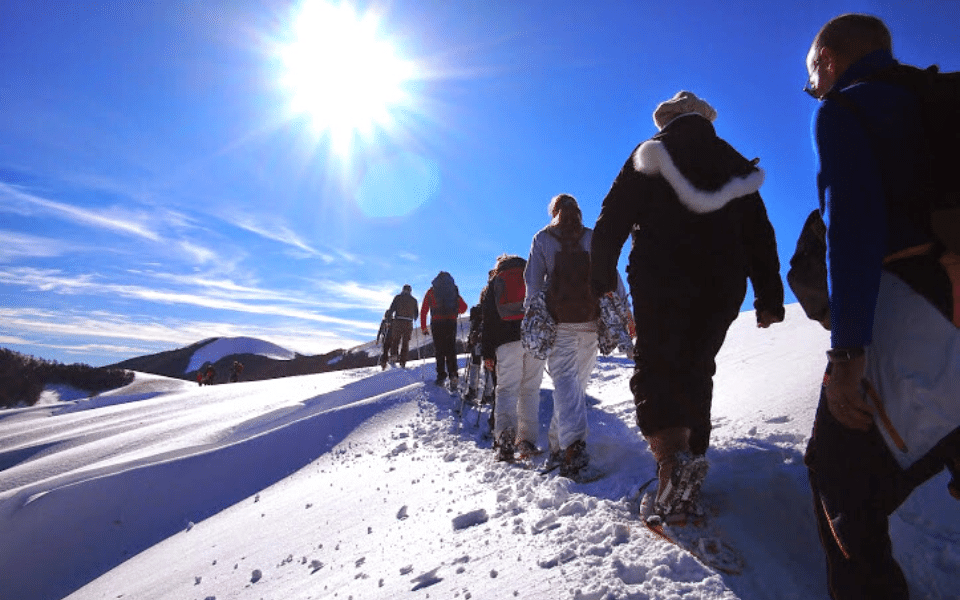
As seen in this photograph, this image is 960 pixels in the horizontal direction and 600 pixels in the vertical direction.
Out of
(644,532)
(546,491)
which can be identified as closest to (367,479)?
(546,491)

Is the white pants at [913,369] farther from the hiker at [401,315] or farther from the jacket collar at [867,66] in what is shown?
the hiker at [401,315]

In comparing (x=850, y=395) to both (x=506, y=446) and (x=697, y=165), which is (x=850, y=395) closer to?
(x=697, y=165)

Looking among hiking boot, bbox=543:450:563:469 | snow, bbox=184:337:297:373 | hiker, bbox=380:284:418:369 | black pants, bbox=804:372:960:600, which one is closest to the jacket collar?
black pants, bbox=804:372:960:600

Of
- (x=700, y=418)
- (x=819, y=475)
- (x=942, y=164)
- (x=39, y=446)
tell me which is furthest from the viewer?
(x=39, y=446)

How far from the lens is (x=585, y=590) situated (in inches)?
65.7

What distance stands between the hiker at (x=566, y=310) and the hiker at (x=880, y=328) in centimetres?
210

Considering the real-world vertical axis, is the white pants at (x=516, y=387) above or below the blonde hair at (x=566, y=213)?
below

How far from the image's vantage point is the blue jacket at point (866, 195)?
4.09 ft

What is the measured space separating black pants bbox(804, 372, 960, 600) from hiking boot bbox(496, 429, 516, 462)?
3125 mm

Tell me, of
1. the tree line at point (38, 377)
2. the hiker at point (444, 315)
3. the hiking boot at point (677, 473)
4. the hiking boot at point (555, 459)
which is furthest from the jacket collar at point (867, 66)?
the tree line at point (38, 377)

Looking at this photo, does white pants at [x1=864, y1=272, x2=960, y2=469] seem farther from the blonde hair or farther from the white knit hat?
the blonde hair

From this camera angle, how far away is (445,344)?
947 cm

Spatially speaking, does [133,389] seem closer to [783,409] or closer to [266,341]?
[266,341]

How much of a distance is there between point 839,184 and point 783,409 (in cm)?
250
